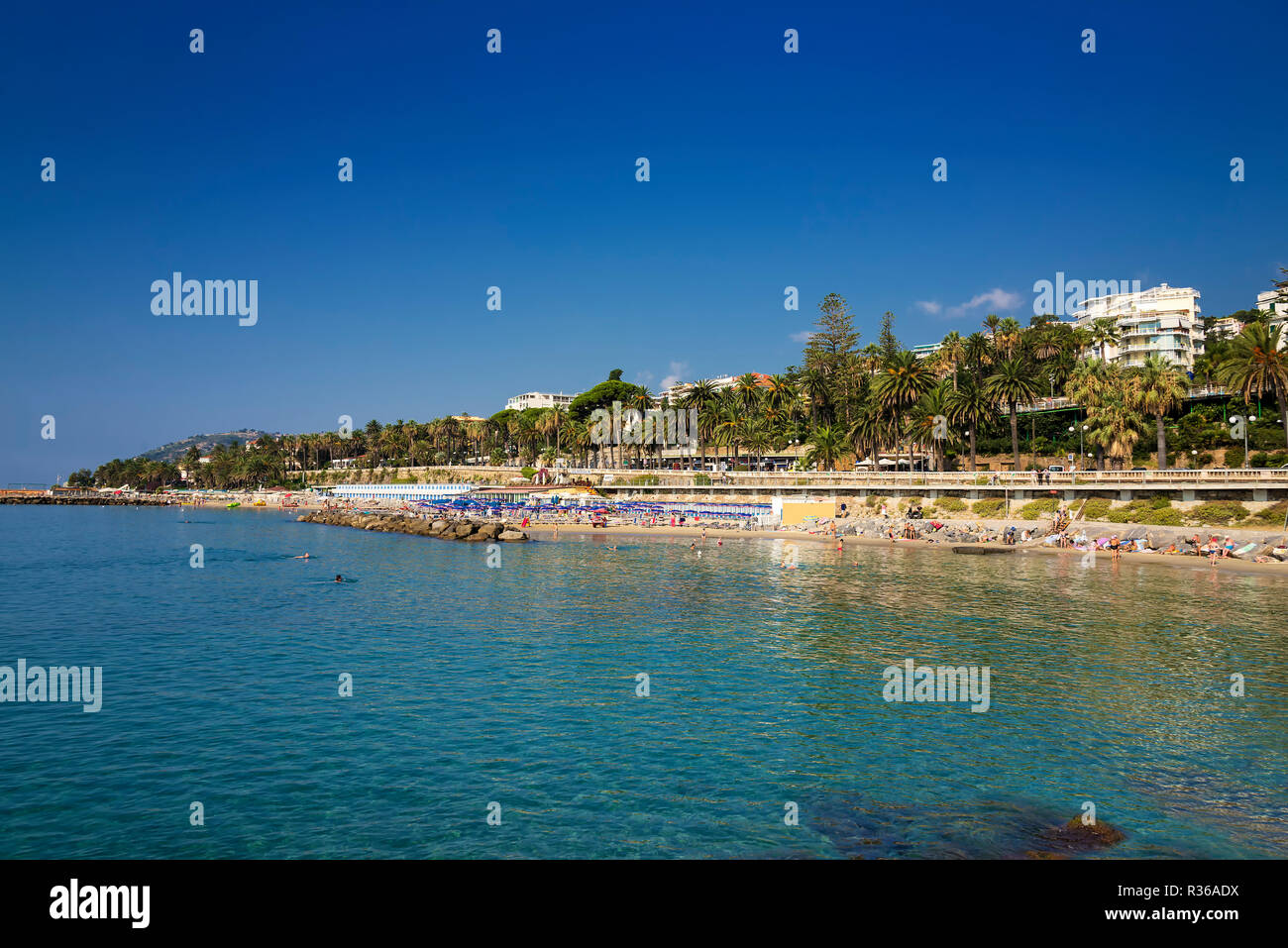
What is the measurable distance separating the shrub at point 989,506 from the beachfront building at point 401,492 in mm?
89527

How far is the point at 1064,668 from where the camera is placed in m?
26.3

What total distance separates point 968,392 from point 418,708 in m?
77.4

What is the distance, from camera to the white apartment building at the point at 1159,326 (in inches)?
4808

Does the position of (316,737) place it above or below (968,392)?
below

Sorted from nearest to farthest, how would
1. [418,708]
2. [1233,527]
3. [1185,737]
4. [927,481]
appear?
[1185,737]
[418,708]
[1233,527]
[927,481]

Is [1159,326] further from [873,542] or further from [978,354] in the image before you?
[873,542]

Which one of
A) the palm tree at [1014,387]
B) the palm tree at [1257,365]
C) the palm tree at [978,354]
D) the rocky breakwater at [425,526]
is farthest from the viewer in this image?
the palm tree at [978,354]

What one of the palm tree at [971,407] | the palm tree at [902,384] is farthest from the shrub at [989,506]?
the palm tree at [902,384]

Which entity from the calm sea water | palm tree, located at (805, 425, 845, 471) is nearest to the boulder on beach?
the calm sea water

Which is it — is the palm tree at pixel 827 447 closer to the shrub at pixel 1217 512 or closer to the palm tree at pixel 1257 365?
the palm tree at pixel 1257 365

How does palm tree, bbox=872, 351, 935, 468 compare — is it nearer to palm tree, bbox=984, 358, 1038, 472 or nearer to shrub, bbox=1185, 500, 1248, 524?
palm tree, bbox=984, 358, 1038, 472
